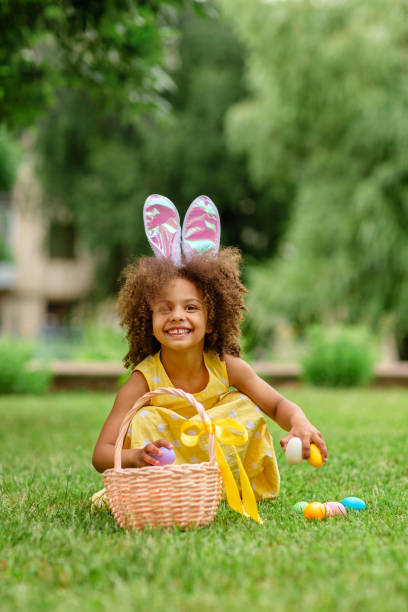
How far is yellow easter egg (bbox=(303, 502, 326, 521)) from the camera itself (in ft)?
8.40

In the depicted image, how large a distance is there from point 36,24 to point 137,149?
46.7ft

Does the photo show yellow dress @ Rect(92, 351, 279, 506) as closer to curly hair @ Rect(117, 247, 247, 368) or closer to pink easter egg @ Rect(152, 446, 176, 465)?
curly hair @ Rect(117, 247, 247, 368)

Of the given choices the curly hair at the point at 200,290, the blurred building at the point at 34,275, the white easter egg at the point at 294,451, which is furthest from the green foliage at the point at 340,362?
the blurred building at the point at 34,275

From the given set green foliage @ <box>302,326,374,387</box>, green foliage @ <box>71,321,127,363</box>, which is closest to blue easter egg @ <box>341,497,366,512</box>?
green foliage @ <box>302,326,374,387</box>

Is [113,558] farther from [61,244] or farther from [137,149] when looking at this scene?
[61,244]

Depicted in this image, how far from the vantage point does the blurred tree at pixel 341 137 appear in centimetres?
1198

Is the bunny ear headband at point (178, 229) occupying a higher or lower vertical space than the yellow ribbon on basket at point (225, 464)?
higher

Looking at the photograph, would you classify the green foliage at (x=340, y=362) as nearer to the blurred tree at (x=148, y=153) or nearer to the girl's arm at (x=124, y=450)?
the girl's arm at (x=124, y=450)

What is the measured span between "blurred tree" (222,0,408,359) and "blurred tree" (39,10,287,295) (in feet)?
15.8

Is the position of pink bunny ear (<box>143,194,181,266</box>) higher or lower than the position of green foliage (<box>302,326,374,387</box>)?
higher

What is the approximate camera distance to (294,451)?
7.80 ft

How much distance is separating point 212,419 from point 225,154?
54.3ft

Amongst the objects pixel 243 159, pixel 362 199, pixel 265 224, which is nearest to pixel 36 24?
pixel 362 199

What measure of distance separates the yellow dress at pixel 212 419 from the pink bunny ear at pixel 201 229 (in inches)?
18.6
